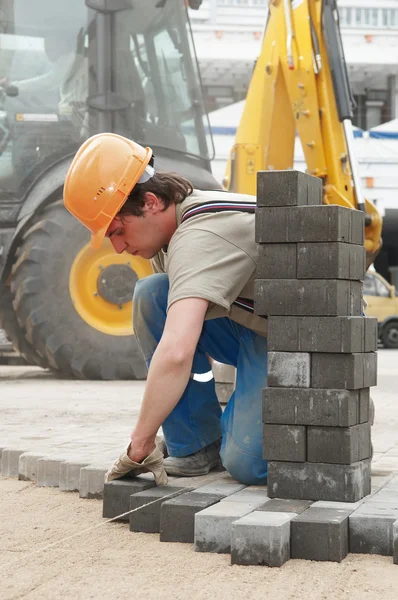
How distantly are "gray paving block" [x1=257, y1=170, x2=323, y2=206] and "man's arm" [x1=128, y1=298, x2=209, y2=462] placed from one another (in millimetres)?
386

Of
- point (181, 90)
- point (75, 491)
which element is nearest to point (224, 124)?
point (181, 90)

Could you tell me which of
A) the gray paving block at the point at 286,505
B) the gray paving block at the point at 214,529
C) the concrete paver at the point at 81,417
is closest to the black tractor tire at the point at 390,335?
the concrete paver at the point at 81,417

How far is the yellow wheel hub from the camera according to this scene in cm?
825

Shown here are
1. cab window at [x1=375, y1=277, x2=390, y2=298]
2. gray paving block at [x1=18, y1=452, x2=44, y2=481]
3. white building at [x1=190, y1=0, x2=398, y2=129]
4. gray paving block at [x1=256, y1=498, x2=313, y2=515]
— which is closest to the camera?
gray paving block at [x1=256, y1=498, x2=313, y2=515]

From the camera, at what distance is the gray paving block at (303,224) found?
2.99 m

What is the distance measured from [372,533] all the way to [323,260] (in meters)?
0.80

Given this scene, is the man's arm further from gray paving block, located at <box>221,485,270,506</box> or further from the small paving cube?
the small paving cube

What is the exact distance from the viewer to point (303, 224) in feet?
9.91

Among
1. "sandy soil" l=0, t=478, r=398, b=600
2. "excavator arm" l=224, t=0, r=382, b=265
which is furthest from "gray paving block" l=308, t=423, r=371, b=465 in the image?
"excavator arm" l=224, t=0, r=382, b=265

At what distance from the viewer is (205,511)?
282 centimetres

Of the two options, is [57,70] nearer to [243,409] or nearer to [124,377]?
[124,377]

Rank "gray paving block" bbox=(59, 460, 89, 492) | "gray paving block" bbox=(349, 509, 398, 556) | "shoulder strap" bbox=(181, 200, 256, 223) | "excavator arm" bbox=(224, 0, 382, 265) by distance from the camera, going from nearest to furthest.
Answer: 1. "gray paving block" bbox=(349, 509, 398, 556)
2. "shoulder strap" bbox=(181, 200, 256, 223)
3. "gray paving block" bbox=(59, 460, 89, 492)
4. "excavator arm" bbox=(224, 0, 382, 265)

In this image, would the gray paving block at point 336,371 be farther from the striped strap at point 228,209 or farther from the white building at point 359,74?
the white building at point 359,74

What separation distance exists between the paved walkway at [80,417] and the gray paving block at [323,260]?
39.7 inches
